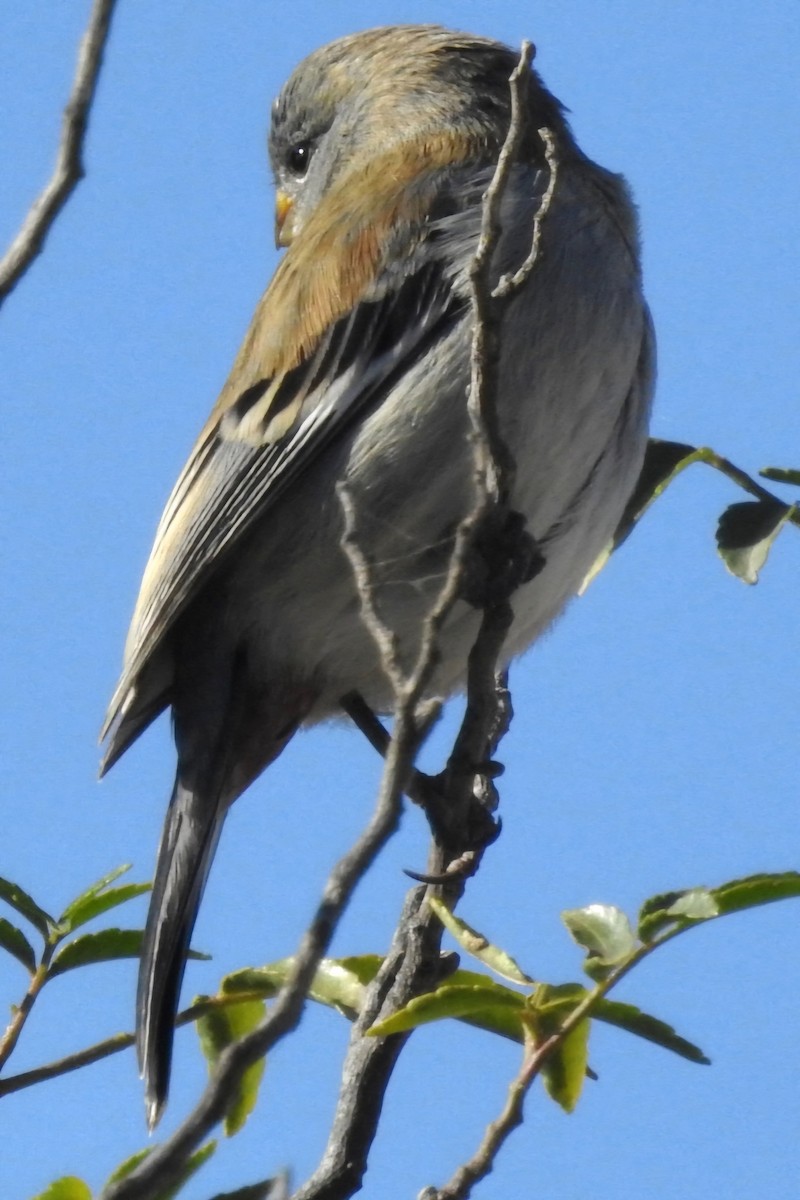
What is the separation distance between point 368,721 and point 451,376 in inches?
42.2

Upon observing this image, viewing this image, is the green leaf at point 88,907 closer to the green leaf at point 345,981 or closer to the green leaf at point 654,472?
the green leaf at point 345,981

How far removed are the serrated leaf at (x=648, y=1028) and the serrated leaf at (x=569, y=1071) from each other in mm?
38

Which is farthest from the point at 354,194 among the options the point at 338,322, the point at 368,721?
the point at 368,721

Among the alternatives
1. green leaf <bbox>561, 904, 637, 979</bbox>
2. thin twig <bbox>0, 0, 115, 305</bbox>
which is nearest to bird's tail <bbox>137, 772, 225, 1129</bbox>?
green leaf <bbox>561, 904, 637, 979</bbox>

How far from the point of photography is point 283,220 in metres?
5.56

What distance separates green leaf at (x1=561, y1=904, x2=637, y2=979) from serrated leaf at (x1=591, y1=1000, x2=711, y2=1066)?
82 mm

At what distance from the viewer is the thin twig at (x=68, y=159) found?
5.74 ft

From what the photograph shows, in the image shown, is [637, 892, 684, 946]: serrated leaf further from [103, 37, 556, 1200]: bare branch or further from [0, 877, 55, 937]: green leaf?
[0, 877, 55, 937]: green leaf

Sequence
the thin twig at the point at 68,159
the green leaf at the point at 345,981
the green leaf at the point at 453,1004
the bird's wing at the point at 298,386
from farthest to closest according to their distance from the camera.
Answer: the bird's wing at the point at 298,386 < the green leaf at the point at 345,981 < the green leaf at the point at 453,1004 < the thin twig at the point at 68,159

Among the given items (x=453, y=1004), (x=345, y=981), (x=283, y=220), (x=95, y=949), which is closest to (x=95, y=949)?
(x=95, y=949)

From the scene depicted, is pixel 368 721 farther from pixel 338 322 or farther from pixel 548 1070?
pixel 548 1070

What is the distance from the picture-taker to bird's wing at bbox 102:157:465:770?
388 cm

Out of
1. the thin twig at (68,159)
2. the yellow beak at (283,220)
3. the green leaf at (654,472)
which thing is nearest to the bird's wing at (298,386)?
the green leaf at (654,472)

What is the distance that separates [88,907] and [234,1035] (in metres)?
0.35
